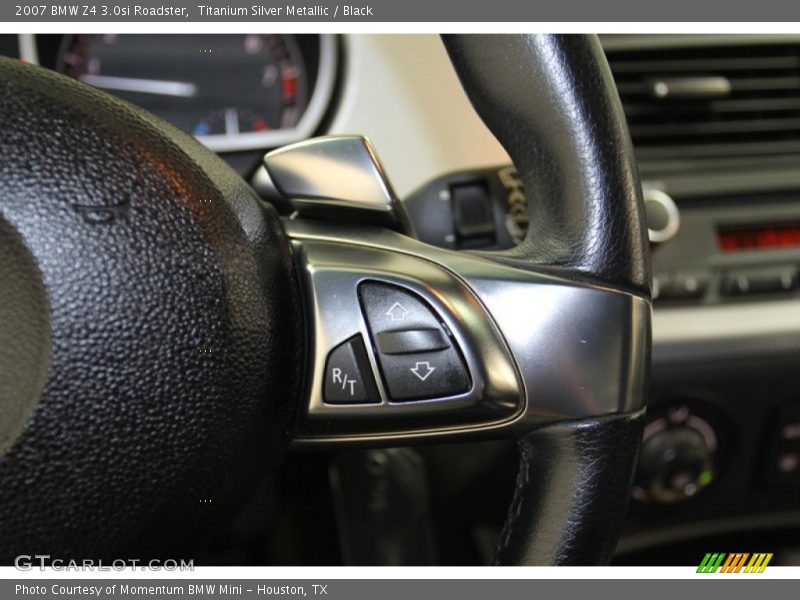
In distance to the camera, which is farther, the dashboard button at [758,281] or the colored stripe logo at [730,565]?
the dashboard button at [758,281]

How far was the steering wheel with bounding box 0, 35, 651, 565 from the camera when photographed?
423mm

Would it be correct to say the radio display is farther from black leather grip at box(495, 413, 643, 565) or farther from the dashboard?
black leather grip at box(495, 413, 643, 565)

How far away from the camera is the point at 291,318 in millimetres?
484

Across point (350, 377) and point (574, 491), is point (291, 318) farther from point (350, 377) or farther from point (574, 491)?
point (574, 491)

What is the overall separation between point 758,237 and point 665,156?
0.14 m

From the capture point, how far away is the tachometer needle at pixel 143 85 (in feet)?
2.96

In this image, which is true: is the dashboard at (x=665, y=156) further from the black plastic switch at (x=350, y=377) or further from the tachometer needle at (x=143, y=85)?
the black plastic switch at (x=350, y=377)

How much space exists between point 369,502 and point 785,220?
0.59 m

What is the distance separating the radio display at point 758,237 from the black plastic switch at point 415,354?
53 centimetres

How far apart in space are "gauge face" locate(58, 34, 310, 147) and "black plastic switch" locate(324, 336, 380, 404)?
1.60 ft

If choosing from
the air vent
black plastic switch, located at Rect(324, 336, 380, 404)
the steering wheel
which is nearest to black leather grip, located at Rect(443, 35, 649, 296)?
the steering wheel

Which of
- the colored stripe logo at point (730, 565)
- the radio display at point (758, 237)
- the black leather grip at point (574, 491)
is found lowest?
the colored stripe logo at point (730, 565)

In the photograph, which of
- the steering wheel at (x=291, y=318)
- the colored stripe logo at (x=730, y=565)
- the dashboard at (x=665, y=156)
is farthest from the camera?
the dashboard at (x=665, y=156)

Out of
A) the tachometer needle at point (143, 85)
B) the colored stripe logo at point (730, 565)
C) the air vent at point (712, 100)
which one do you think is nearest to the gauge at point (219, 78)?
the tachometer needle at point (143, 85)
